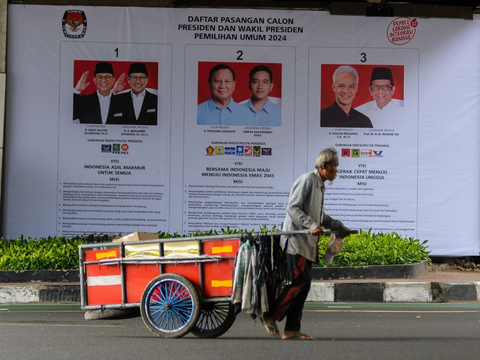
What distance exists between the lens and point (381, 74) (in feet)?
33.2

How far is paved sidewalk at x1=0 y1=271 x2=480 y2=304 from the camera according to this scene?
25.5 ft

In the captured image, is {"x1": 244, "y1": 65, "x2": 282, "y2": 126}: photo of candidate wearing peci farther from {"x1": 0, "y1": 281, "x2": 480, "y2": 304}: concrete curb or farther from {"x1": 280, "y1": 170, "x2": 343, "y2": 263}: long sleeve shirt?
{"x1": 280, "y1": 170, "x2": 343, "y2": 263}: long sleeve shirt

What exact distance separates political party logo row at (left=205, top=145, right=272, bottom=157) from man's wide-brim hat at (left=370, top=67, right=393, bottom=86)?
207cm

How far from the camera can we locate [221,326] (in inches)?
205

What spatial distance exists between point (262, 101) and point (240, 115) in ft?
1.37

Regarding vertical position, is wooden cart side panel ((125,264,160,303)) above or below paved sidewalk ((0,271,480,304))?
above

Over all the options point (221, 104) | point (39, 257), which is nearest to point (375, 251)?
point (221, 104)

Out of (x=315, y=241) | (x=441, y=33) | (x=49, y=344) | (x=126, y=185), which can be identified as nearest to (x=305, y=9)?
(x=441, y=33)

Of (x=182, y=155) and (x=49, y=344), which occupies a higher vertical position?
(x=182, y=155)

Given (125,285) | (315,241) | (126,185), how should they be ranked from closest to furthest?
(315,241) < (125,285) < (126,185)

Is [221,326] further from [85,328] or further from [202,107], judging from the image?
[202,107]

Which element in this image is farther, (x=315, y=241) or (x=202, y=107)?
(x=202, y=107)

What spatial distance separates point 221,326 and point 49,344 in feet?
4.44

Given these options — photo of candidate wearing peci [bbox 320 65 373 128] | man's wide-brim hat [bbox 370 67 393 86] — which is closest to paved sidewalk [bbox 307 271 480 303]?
photo of candidate wearing peci [bbox 320 65 373 128]
